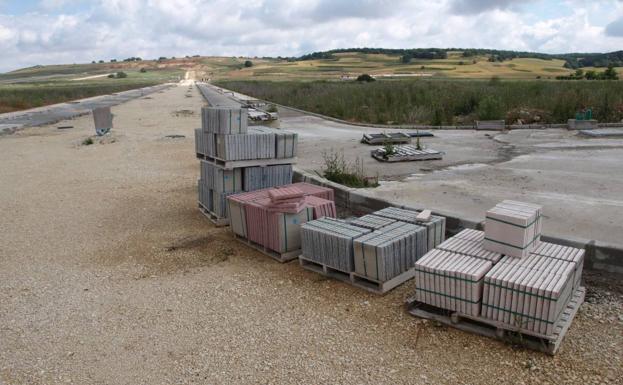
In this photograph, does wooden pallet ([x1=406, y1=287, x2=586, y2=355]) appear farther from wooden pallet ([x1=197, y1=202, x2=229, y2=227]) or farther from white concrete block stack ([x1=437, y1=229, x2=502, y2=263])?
wooden pallet ([x1=197, y1=202, x2=229, y2=227])

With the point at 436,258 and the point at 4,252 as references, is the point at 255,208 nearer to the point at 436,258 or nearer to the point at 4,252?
the point at 436,258

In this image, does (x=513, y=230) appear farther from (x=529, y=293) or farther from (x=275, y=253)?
(x=275, y=253)

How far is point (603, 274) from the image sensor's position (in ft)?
17.1

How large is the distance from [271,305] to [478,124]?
47.7 ft

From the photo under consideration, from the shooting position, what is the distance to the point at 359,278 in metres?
Result: 5.62

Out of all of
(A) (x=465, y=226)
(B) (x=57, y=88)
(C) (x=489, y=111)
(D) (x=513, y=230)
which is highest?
(B) (x=57, y=88)

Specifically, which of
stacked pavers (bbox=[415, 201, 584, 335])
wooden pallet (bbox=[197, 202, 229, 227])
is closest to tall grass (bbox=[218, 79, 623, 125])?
wooden pallet (bbox=[197, 202, 229, 227])

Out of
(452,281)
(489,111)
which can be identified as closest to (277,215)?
(452,281)

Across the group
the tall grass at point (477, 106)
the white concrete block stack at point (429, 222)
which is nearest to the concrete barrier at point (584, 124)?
the tall grass at point (477, 106)

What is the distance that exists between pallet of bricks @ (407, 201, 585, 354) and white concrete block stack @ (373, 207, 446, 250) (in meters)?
0.71

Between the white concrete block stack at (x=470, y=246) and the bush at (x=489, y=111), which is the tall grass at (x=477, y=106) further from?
the white concrete block stack at (x=470, y=246)

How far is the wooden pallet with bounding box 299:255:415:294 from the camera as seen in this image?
17.4 ft

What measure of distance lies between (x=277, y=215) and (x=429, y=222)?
6.19 ft

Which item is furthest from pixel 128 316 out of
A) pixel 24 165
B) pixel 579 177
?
pixel 24 165
